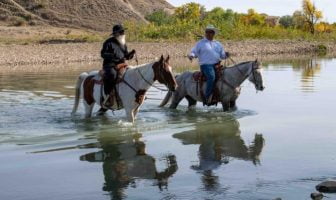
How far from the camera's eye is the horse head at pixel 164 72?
1114 centimetres

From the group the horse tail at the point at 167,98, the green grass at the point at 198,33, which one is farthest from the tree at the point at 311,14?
the horse tail at the point at 167,98

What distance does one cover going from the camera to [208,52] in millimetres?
14180

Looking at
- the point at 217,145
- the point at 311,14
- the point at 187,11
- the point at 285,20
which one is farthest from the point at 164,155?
the point at 285,20

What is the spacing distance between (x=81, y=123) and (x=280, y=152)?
4.90 metres

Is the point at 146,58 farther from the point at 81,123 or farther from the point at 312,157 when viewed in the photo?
the point at 312,157

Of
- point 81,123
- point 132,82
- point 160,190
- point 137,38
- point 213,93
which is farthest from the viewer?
point 137,38

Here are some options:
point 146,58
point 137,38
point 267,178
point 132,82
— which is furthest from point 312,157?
point 137,38

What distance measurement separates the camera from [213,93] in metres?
14.2

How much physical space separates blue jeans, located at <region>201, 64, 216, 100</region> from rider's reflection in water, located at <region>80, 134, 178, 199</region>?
3873mm

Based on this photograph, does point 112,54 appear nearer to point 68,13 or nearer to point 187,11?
point 187,11

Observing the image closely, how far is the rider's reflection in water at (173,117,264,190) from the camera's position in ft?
27.6

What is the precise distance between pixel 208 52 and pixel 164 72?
325 centimetres

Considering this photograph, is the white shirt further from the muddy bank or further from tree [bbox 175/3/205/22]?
tree [bbox 175/3/205/22]

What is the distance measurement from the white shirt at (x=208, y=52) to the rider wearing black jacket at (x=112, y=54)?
265 centimetres
